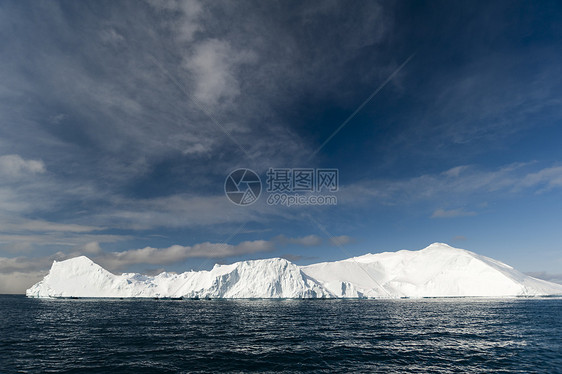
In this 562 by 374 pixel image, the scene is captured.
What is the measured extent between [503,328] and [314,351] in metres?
44.9

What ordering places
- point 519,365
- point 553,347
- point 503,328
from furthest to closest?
point 503,328 < point 553,347 < point 519,365

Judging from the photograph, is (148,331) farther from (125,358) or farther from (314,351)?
(314,351)

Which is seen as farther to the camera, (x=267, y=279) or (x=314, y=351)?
(x=267, y=279)

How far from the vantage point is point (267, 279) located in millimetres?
194875

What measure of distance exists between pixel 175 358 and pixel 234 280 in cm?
17293

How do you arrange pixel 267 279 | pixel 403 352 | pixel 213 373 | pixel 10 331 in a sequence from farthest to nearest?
pixel 267 279 < pixel 10 331 < pixel 403 352 < pixel 213 373

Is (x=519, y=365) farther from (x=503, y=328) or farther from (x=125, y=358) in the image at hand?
(x=125, y=358)

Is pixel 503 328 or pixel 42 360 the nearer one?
pixel 42 360

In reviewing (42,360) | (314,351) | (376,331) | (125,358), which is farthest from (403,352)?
(42,360)

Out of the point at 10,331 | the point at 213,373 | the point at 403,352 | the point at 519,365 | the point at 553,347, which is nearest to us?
the point at 213,373

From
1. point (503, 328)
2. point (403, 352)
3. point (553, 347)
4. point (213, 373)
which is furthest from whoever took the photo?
point (503, 328)

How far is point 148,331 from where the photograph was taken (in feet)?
161

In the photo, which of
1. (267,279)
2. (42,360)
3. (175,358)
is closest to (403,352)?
(175,358)

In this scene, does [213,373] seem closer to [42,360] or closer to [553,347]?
[42,360]
